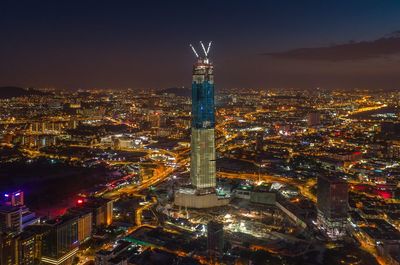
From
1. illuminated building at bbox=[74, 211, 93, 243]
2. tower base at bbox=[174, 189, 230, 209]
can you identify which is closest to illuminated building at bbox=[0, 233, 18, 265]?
illuminated building at bbox=[74, 211, 93, 243]

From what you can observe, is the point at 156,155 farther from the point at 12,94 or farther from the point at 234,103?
the point at 12,94

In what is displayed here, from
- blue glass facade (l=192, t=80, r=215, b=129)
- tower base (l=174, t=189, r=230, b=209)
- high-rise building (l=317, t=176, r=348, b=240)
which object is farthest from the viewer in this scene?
blue glass facade (l=192, t=80, r=215, b=129)

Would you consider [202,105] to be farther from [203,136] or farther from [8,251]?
[8,251]

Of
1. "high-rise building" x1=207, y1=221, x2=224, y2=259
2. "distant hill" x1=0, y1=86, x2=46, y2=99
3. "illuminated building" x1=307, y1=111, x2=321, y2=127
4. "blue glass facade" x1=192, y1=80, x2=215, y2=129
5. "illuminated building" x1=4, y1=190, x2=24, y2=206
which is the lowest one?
"high-rise building" x1=207, y1=221, x2=224, y2=259

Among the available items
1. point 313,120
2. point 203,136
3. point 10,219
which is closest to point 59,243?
point 10,219

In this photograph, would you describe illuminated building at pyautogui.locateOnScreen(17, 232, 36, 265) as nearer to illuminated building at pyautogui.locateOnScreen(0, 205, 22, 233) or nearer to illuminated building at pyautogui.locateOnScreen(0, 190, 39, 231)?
illuminated building at pyautogui.locateOnScreen(0, 205, 22, 233)

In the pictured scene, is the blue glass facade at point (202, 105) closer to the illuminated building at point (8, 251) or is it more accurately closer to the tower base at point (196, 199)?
the tower base at point (196, 199)

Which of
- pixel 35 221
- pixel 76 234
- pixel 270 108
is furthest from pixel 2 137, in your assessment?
pixel 270 108
